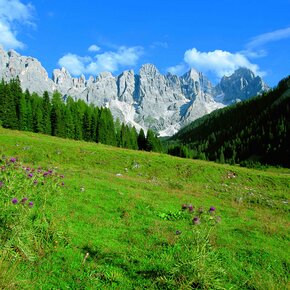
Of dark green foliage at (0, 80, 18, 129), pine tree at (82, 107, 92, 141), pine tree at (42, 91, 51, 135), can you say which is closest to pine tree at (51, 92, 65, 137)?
pine tree at (42, 91, 51, 135)

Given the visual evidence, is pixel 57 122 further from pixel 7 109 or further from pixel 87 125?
pixel 7 109

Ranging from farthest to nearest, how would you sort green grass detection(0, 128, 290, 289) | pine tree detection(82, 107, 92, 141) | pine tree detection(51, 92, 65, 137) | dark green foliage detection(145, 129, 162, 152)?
dark green foliage detection(145, 129, 162, 152), pine tree detection(82, 107, 92, 141), pine tree detection(51, 92, 65, 137), green grass detection(0, 128, 290, 289)

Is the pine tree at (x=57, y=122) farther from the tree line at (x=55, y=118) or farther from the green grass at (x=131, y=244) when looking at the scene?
the green grass at (x=131, y=244)

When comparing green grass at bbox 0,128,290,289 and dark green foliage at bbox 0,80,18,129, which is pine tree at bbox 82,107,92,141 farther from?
green grass at bbox 0,128,290,289

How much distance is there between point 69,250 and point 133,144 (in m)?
102

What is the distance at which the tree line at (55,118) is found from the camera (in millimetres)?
74688

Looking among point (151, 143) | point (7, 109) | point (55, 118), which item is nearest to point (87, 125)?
point (55, 118)

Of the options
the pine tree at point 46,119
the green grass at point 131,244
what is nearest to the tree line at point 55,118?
the pine tree at point 46,119

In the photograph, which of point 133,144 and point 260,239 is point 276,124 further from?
point 260,239

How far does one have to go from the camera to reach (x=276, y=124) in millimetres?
168500

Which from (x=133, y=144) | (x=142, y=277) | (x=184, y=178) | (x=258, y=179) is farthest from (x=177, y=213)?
(x=133, y=144)

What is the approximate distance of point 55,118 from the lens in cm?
8325

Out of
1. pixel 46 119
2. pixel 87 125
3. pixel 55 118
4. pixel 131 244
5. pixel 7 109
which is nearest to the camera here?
pixel 131 244

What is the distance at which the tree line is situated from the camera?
74688 mm
